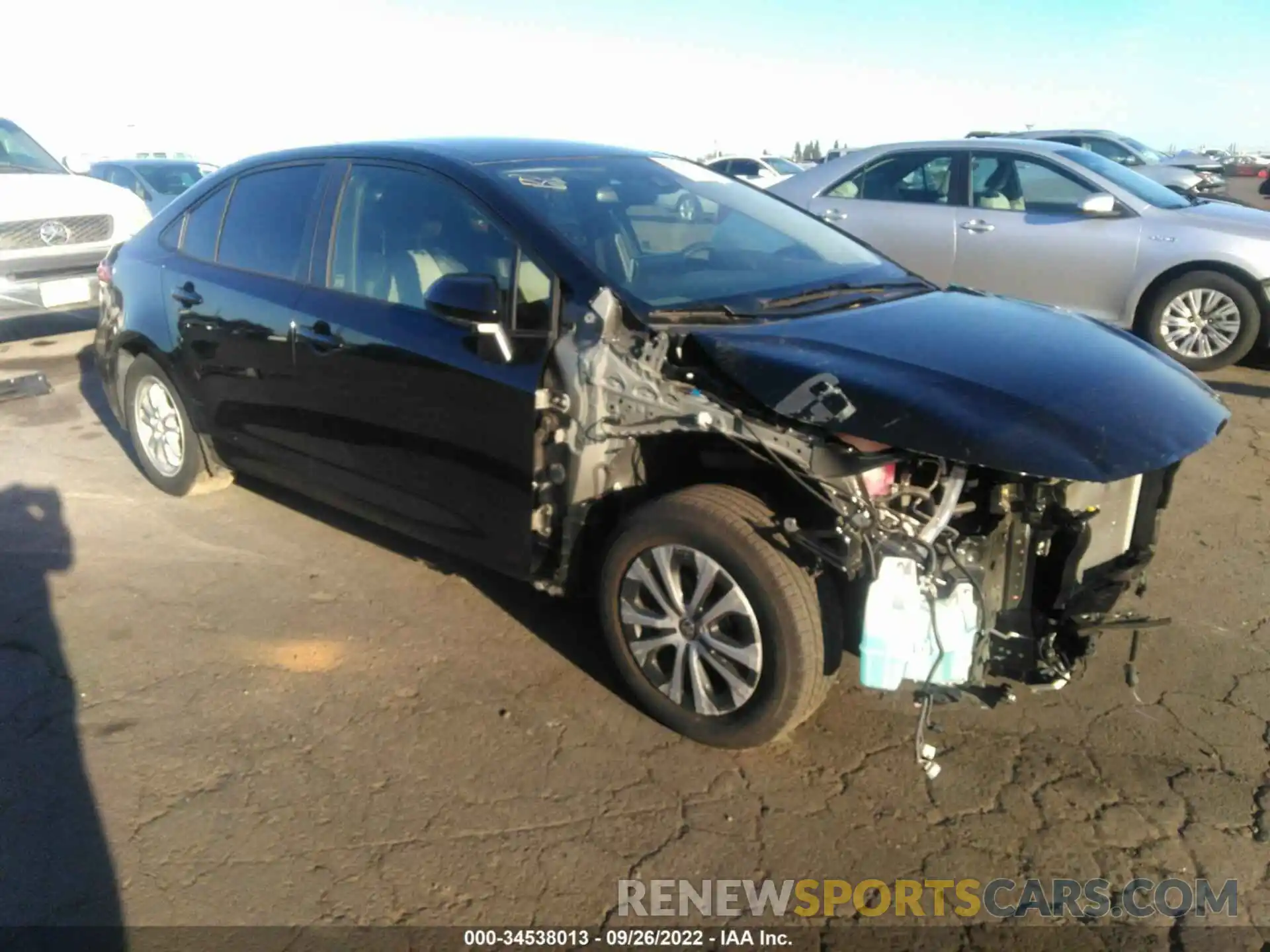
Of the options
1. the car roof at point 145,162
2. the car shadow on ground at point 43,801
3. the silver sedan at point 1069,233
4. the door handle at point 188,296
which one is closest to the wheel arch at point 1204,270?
the silver sedan at point 1069,233

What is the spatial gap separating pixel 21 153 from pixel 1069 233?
29.3 feet

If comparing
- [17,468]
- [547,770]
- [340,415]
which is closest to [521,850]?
[547,770]

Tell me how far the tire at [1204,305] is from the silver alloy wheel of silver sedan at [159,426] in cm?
623

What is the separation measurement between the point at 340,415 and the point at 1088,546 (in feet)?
8.85

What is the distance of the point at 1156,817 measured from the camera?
2.83 meters

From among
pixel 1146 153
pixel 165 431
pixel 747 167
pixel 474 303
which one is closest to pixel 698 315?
pixel 474 303

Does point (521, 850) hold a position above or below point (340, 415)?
below

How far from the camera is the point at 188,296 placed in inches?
185

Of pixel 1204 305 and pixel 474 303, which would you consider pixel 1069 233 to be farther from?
pixel 474 303

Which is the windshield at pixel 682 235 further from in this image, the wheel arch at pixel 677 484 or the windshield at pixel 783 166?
the windshield at pixel 783 166

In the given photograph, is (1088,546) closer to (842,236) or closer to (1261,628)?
(1261,628)

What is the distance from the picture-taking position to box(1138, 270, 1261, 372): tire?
7.01 meters

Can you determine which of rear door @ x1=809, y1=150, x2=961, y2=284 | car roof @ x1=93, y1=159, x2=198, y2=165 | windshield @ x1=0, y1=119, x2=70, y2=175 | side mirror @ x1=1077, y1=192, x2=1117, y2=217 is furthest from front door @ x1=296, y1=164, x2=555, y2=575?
car roof @ x1=93, y1=159, x2=198, y2=165

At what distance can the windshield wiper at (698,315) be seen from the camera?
3178 millimetres
